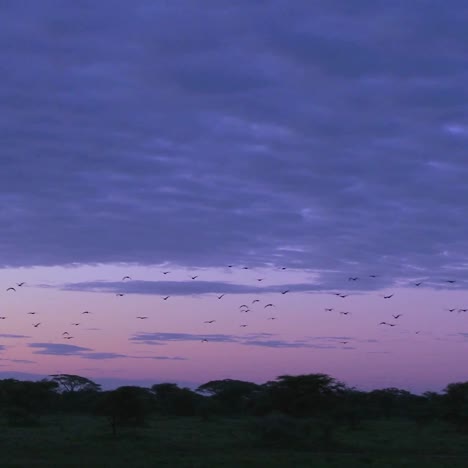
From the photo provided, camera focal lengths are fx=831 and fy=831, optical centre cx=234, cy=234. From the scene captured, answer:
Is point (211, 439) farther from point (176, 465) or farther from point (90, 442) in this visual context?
point (176, 465)

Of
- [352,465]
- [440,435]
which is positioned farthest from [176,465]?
[440,435]

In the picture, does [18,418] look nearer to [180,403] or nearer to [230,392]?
[180,403]

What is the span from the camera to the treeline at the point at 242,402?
52250mm

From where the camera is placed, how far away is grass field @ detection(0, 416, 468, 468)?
32.6 meters

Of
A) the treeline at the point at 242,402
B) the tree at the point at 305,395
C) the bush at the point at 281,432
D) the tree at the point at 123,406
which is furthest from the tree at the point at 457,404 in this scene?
the tree at the point at 123,406

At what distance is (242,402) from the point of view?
9425 centimetres

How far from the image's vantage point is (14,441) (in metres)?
42.8

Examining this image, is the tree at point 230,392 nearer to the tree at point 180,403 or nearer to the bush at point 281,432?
the tree at point 180,403

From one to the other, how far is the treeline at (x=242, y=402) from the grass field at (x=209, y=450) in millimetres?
1805

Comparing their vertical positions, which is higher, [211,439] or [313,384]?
[313,384]

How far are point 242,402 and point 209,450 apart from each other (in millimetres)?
56556

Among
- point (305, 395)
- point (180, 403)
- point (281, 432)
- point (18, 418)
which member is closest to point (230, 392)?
point (180, 403)

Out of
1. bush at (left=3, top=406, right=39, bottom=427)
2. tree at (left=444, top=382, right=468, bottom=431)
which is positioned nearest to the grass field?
tree at (left=444, top=382, right=468, bottom=431)

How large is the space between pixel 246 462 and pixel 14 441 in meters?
15.7
